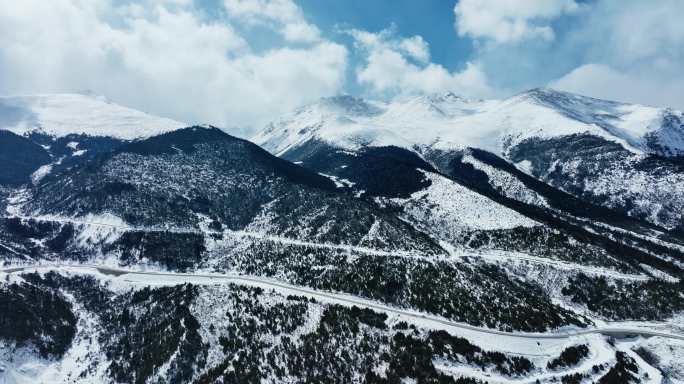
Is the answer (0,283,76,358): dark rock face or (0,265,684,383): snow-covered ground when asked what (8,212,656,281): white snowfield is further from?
(0,283,76,358): dark rock face

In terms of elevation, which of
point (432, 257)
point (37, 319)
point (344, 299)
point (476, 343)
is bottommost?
point (37, 319)

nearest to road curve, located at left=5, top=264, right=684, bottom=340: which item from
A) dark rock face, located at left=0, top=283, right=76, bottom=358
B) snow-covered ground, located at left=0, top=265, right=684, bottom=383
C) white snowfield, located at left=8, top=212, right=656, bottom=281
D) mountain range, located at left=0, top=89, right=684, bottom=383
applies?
snow-covered ground, located at left=0, top=265, right=684, bottom=383

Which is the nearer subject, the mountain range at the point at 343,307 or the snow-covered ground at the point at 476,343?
the snow-covered ground at the point at 476,343

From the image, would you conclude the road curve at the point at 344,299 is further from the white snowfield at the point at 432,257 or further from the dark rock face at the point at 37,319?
the dark rock face at the point at 37,319

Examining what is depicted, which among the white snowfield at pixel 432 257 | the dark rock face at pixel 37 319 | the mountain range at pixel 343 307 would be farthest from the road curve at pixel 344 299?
the dark rock face at pixel 37 319

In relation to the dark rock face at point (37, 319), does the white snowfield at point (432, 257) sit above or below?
above

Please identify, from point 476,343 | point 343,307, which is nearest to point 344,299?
point 343,307

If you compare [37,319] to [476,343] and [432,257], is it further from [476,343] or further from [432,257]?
[476,343]

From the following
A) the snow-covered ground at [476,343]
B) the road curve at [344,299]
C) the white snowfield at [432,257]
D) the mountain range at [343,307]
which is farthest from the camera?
the white snowfield at [432,257]

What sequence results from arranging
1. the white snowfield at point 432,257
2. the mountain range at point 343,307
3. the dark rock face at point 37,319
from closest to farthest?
the mountain range at point 343,307, the dark rock face at point 37,319, the white snowfield at point 432,257

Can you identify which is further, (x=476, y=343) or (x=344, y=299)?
(x=344, y=299)
